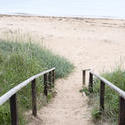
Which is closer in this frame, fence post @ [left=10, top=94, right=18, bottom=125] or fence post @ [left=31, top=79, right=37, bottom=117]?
fence post @ [left=10, top=94, right=18, bottom=125]

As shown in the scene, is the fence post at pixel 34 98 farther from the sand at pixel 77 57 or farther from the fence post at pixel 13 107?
the fence post at pixel 13 107

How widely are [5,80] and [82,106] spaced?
77.5 inches

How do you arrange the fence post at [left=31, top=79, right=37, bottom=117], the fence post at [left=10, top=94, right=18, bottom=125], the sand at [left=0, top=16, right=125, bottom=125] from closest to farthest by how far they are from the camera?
the fence post at [left=10, top=94, right=18, bottom=125] < the fence post at [left=31, top=79, right=37, bottom=117] < the sand at [left=0, top=16, right=125, bottom=125]

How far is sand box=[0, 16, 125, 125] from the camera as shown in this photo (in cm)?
580

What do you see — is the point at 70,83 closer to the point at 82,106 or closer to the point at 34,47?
the point at 34,47

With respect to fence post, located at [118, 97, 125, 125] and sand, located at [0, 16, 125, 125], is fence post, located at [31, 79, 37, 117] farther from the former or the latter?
fence post, located at [118, 97, 125, 125]

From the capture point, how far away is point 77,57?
1867 cm

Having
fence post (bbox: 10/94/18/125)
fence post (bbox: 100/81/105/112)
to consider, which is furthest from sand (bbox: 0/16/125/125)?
fence post (bbox: 10/94/18/125)

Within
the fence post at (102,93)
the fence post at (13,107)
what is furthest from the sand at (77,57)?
the fence post at (13,107)

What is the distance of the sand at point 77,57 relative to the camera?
5805 millimetres

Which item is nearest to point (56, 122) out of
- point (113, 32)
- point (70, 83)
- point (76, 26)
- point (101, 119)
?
point (101, 119)

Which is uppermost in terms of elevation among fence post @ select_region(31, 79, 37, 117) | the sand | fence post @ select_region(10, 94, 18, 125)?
fence post @ select_region(10, 94, 18, 125)

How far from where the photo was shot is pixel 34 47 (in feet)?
43.4

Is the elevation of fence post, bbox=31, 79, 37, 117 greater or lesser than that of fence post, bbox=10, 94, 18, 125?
lesser
